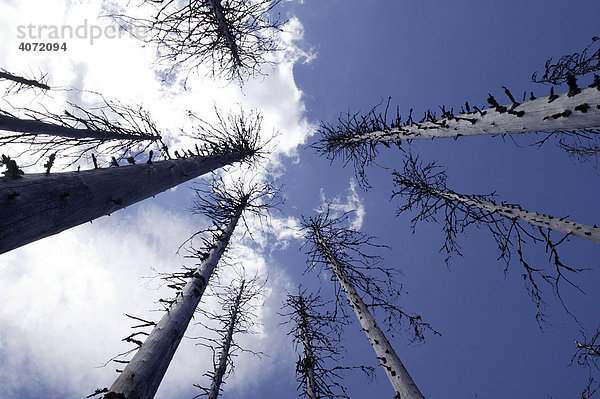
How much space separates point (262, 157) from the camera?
30.0ft

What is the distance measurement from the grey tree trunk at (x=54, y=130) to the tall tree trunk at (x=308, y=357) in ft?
21.8

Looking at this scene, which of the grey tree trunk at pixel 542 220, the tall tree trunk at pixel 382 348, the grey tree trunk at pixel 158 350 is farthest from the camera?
Answer: the grey tree trunk at pixel 542 220

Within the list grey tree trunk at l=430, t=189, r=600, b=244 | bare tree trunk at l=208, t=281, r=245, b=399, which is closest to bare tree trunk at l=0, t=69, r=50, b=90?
bare tree trunk at l=208, t=281, r=245, b=399

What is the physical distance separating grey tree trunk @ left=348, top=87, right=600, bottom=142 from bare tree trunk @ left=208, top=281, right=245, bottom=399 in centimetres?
822

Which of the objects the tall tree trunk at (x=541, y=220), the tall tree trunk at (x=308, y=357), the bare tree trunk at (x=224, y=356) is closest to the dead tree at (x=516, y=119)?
the tall tree trunk at (x=541, y=220)

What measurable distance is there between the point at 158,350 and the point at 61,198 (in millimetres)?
1923

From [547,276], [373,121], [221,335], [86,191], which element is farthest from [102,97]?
[547,276]

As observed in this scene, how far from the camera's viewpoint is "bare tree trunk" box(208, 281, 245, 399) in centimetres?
679

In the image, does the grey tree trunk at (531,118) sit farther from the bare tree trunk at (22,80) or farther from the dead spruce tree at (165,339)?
the bare tree trunk at (22,80)

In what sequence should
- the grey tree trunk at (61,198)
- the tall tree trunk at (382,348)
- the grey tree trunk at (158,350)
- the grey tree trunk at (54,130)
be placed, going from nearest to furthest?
1. the grey tree trunk at (61,198)
2. the grey tree trunk at (158,350)
3. the tall tree trunk at (382,348)
4. the grey tree trunk at (54,130)

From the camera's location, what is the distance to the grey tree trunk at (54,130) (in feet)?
18.4

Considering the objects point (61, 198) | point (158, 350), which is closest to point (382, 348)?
point (158, 350)

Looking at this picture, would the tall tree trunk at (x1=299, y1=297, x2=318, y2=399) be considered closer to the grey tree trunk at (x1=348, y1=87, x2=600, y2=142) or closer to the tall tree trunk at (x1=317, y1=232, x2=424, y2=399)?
the tall tree trunk at (x1=317, y1=232, x2=424, y2=399)

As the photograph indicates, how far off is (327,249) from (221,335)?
477cm
